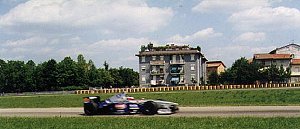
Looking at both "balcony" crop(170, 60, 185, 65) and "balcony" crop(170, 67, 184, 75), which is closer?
"balcony" crop(170, 67, 184, 75)

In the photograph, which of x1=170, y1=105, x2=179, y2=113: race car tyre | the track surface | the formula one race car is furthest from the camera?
x1=170, y1=105, x2=179, y2=113: race car tyre

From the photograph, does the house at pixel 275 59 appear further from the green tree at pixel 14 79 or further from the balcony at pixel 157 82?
the green tree at pixel 14 79

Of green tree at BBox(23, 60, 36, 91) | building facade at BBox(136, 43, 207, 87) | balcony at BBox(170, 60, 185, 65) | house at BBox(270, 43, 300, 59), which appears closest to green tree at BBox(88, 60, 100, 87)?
building facade at BBox(136, 43, 207, 87)

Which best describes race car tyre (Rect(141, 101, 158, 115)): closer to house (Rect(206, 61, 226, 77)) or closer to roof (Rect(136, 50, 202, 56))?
roof (Rect(136, 50, 202, 56))

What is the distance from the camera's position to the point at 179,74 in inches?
4473

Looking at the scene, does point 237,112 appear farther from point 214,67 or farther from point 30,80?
point 214,67

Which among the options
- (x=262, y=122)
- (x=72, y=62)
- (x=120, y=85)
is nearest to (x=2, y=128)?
(x=262, y=122)

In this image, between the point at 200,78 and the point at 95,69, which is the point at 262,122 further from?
the point at 95,69

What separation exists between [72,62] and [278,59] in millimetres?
56868

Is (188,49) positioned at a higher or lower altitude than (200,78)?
higher

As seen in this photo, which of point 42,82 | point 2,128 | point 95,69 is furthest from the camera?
point 95,69

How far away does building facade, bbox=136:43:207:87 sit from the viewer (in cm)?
11331

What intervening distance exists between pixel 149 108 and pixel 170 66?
300 ft

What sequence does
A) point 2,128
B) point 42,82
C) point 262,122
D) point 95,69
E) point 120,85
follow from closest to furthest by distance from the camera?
point 262,122, point 2,128, point 42,82, point 95,69, point 120,85
